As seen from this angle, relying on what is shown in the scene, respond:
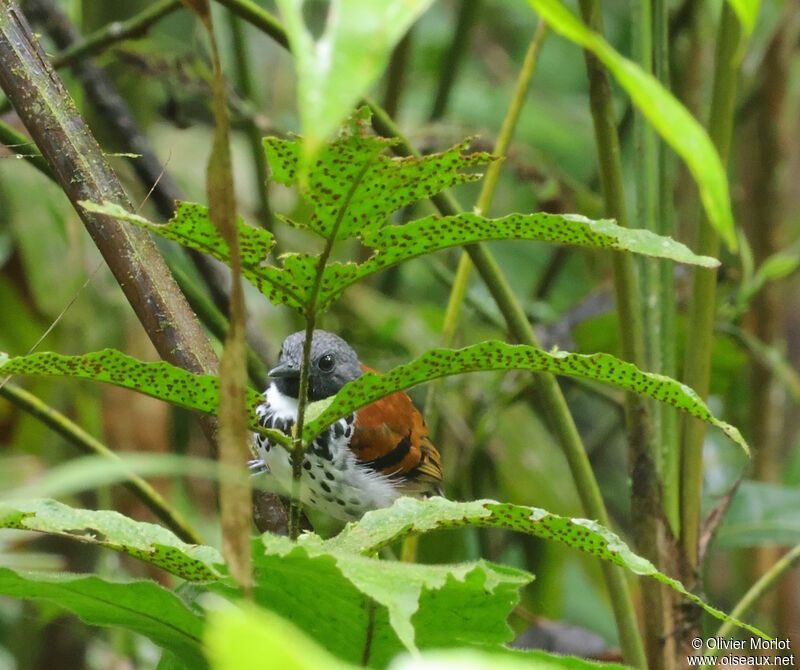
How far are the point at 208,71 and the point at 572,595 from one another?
182 centimetres

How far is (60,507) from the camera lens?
65cm

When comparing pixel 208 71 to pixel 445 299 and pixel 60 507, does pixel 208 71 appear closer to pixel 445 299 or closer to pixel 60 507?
pixel 445 299

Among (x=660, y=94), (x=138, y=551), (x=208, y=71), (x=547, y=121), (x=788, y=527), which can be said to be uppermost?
(x=547, y=121)

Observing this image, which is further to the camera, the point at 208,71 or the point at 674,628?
the point at 208,71

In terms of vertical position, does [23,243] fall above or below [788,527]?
above

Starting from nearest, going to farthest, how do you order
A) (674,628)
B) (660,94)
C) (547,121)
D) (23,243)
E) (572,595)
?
1. (660,94)
2. (674,628)
3. (23,243)
4. (572,595)
5. (547,121)

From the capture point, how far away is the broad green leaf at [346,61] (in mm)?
318

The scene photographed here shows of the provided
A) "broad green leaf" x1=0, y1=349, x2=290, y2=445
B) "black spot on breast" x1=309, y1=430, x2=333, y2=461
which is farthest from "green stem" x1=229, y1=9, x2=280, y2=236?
"broad green leaf" x1=0, y1=349, x2=290, y2=445

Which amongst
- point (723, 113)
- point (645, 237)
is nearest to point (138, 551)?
point (645, 237)

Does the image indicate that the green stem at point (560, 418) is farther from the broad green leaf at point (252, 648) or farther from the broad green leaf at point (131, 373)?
the broad green leaf at point (252, 648)

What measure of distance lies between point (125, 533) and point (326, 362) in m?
1.18

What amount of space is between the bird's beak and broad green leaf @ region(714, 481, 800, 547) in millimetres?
736

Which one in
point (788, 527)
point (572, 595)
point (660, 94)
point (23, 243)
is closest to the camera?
point (660, 94)

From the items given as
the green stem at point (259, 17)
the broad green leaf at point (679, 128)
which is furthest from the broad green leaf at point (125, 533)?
the green stem at point (259, 17)
